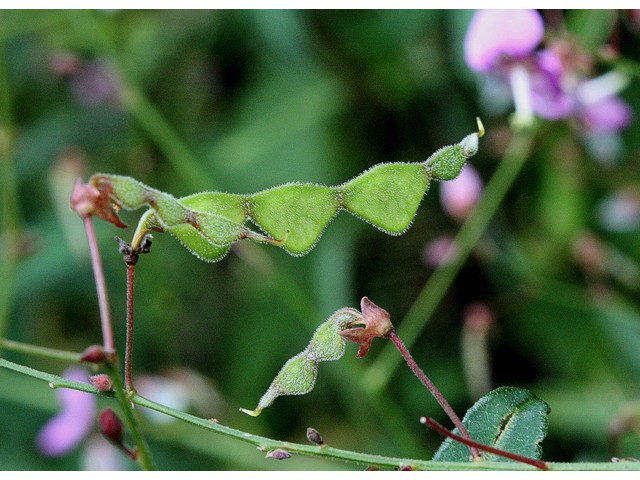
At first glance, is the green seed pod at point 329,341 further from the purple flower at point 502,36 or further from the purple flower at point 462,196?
the purple flower at point 462,196

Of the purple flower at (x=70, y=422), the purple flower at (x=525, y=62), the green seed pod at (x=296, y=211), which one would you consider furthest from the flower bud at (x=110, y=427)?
the purple flower at (x=70, y=422)

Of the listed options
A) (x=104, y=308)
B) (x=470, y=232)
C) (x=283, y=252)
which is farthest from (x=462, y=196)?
(x=104, y=308)

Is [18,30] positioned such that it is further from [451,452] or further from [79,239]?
[451,452]

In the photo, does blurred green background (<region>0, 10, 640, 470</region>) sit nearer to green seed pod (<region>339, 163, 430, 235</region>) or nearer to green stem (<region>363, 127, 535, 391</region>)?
green stem (<region>363, 127, 535, 391</region>)

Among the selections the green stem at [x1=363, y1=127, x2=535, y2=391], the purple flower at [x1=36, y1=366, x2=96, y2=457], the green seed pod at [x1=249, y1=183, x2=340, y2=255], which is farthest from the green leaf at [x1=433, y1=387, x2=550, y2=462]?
the purple flower at [x1=36, y1=366, x2=96, y2=457]

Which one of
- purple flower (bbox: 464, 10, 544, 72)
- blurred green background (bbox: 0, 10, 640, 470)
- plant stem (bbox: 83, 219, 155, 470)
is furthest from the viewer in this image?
blurred green background (bbox: 0, 10, 640, 470)
